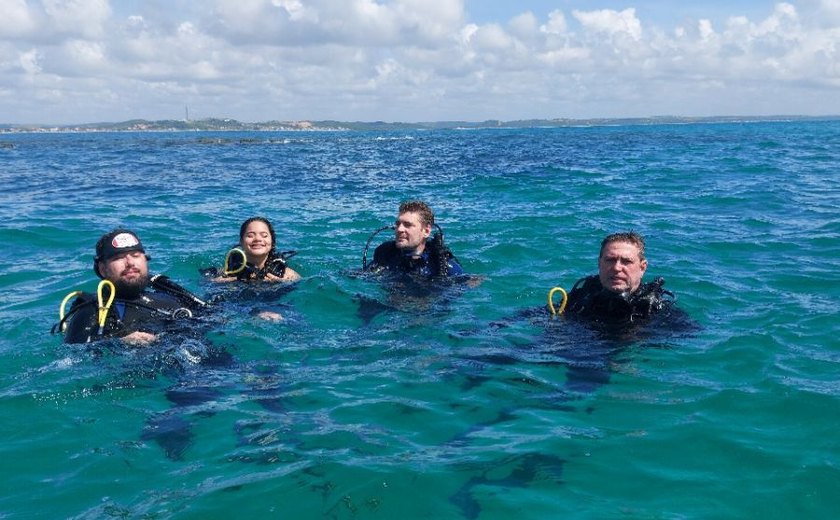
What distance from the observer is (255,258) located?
9797 millimetres

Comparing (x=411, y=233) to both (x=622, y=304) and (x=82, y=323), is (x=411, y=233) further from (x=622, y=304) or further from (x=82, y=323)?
(x=82, y=323)

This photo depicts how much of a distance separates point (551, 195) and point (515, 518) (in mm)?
17895

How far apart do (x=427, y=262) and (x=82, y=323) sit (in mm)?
4617

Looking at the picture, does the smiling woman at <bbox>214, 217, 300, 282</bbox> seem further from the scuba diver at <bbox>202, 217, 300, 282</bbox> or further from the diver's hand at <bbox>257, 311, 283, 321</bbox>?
the diver's hand at <bbox>257, 311, 283, 321</bbox>

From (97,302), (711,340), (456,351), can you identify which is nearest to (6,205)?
(97,302)

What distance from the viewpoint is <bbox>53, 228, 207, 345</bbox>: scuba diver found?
6.79 meters

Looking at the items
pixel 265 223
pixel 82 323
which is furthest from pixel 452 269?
pixel 82 323

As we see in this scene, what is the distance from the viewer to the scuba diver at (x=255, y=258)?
9.61 m

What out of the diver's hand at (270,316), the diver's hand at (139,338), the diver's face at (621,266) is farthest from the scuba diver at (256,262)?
the diver's face at (621,266)

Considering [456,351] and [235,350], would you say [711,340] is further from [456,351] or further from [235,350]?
[235,350]

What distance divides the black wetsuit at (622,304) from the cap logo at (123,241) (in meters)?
4.62

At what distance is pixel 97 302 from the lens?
22.6 ft

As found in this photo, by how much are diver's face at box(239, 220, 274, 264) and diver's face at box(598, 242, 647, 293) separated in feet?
15.5

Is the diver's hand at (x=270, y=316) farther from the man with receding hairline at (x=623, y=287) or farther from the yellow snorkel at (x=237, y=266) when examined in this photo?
the man with receding hairline at (x=623, y=287)
